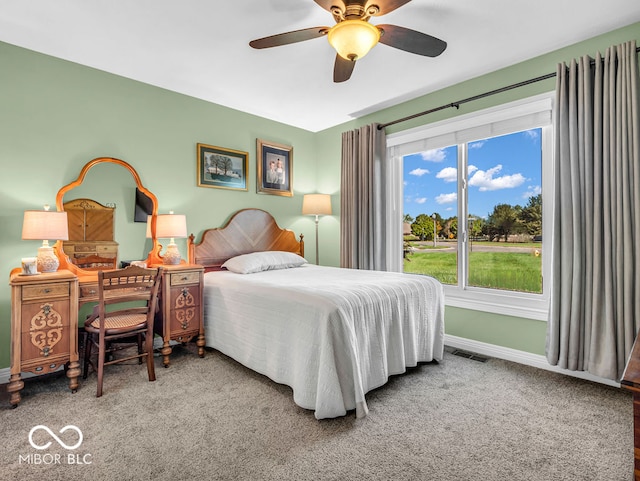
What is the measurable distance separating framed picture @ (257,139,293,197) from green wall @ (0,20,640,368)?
0.11 m

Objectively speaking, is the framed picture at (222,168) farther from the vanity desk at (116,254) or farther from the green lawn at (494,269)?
the green lawn at (494,269)

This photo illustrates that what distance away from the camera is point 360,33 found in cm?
188

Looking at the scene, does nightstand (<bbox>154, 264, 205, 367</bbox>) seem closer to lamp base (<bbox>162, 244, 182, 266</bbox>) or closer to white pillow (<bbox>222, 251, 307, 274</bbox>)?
lamp base (<bbox>162, 244, 182, 266</bbox>)

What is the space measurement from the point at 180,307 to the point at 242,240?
4.05ft

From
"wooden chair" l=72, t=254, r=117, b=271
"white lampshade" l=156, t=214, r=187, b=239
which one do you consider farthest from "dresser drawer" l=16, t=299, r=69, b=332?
"white lampshade" l=156, t=214, r=187, b=239

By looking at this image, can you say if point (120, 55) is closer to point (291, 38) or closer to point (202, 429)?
point (291, 38)

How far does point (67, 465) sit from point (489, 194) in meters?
3.75

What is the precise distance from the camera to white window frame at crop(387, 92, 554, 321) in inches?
116

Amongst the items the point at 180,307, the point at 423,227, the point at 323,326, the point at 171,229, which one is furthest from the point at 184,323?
the point at 423,227

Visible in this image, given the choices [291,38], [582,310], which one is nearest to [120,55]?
[291,38]

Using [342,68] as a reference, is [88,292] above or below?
below

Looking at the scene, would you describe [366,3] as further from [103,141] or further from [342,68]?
[103,141]

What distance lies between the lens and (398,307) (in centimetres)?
252

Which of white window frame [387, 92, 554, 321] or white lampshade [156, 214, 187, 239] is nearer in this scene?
white window frame [387, 92, 554, 321]
